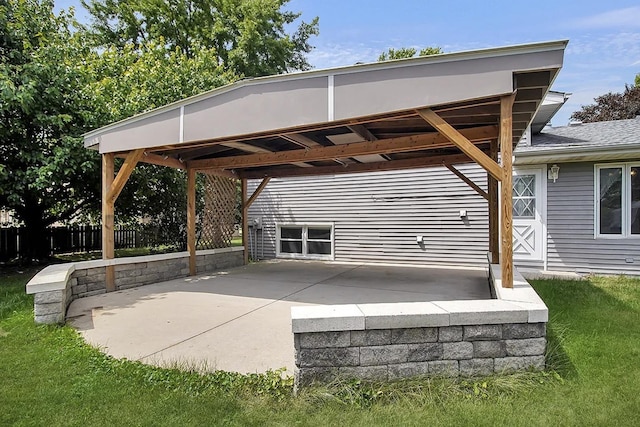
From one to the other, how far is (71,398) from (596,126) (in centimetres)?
1082

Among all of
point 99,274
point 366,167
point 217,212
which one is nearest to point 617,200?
point 366,167

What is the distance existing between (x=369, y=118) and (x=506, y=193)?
167 cm

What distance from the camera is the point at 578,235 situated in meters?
7.34

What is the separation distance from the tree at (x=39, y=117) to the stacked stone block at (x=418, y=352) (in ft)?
21.4

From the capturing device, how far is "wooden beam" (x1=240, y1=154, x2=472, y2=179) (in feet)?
22.9

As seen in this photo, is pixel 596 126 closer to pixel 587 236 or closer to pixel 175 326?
pixel 587 236

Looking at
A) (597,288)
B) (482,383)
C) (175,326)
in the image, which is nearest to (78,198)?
(175,326)

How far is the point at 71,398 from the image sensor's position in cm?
244

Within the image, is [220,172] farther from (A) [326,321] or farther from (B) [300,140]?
(A) [326,321]

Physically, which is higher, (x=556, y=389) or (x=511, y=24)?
(x=511, y=24)

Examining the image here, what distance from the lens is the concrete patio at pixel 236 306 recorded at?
10.6 ft

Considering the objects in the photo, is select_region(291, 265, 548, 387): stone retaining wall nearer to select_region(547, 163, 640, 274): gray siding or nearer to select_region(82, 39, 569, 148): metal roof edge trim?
select_region(82, 39, 569, 148): metal roof edge trim

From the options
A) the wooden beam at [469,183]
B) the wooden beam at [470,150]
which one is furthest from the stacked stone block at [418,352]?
the wooden beam at [469,183]

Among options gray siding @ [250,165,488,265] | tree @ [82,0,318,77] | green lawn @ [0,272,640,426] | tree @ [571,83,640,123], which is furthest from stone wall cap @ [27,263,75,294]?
tree @ [571,83,640,123]
